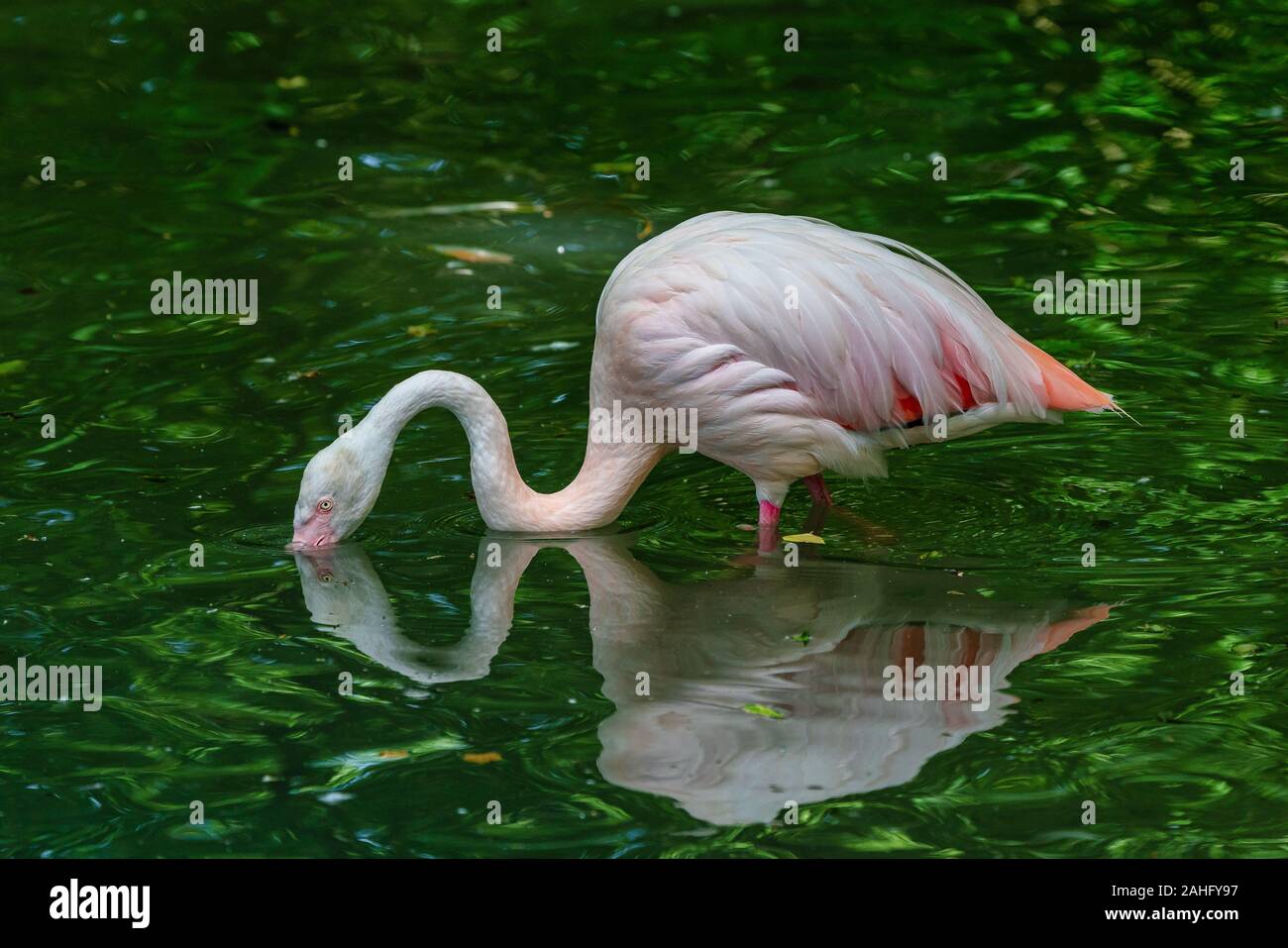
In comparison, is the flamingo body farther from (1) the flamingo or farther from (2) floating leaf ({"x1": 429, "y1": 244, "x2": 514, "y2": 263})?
(2) floating leaf ({"x1": 429, "y1": 244, "x2": 514, "y2": 263})

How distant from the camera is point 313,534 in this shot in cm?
703

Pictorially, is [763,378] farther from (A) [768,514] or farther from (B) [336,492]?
(B) [336,492]

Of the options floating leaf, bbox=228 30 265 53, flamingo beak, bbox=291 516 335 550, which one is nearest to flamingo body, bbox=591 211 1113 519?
flamingo beak, bbox=291 516 335 550

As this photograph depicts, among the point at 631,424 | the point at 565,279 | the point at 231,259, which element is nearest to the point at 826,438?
the point at 631,424

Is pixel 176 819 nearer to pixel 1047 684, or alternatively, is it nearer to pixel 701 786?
pixel 701 786

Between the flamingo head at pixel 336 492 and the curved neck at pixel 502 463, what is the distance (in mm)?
50

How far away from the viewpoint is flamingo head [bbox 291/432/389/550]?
22.5 feet

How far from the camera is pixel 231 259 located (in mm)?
10336

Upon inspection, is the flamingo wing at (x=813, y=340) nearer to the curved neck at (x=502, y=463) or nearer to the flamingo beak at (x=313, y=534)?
the curved neck at (x=502, y=463)

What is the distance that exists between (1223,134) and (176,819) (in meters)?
8.40

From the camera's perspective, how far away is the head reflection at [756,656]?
17.7 ft

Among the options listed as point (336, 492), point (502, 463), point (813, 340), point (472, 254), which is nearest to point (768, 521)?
point (813, 340)

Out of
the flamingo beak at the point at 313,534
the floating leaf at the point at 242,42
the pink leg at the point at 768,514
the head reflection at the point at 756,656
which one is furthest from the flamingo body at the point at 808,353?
the floating leaf at the point at 242,42

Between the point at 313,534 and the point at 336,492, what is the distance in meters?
0.22
